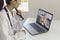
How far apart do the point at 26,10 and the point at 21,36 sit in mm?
1274

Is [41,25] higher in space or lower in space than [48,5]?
lower

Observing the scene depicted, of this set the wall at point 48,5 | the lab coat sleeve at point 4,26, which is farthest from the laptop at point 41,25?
the wall at point 48,5

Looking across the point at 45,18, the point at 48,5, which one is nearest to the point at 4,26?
the point at 45,18

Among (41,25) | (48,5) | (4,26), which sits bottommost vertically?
(41,25)

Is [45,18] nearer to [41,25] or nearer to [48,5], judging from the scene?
[41,25]

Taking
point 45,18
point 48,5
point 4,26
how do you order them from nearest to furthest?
1. point 4,26
2. point 45,18
3. point 48,5

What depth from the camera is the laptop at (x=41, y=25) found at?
5.82ft

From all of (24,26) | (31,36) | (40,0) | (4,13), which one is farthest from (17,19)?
(40,0)

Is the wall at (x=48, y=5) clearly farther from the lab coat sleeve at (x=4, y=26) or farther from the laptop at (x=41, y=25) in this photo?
the lab coat sleeve at (x=4, y=26)

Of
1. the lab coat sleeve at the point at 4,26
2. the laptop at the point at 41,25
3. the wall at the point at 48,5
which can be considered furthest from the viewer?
the wall at the point at 48,5

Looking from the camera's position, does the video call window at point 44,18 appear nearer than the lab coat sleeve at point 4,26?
No

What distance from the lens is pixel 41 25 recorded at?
1949mm

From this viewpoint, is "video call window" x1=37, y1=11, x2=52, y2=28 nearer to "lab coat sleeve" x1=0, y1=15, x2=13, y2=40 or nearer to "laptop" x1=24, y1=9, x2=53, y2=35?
"laptop" x1=24, y1=9, x2=53, y2=35

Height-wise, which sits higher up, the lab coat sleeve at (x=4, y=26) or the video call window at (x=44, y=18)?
the lab coat sleeve at (x=4, y=26)
